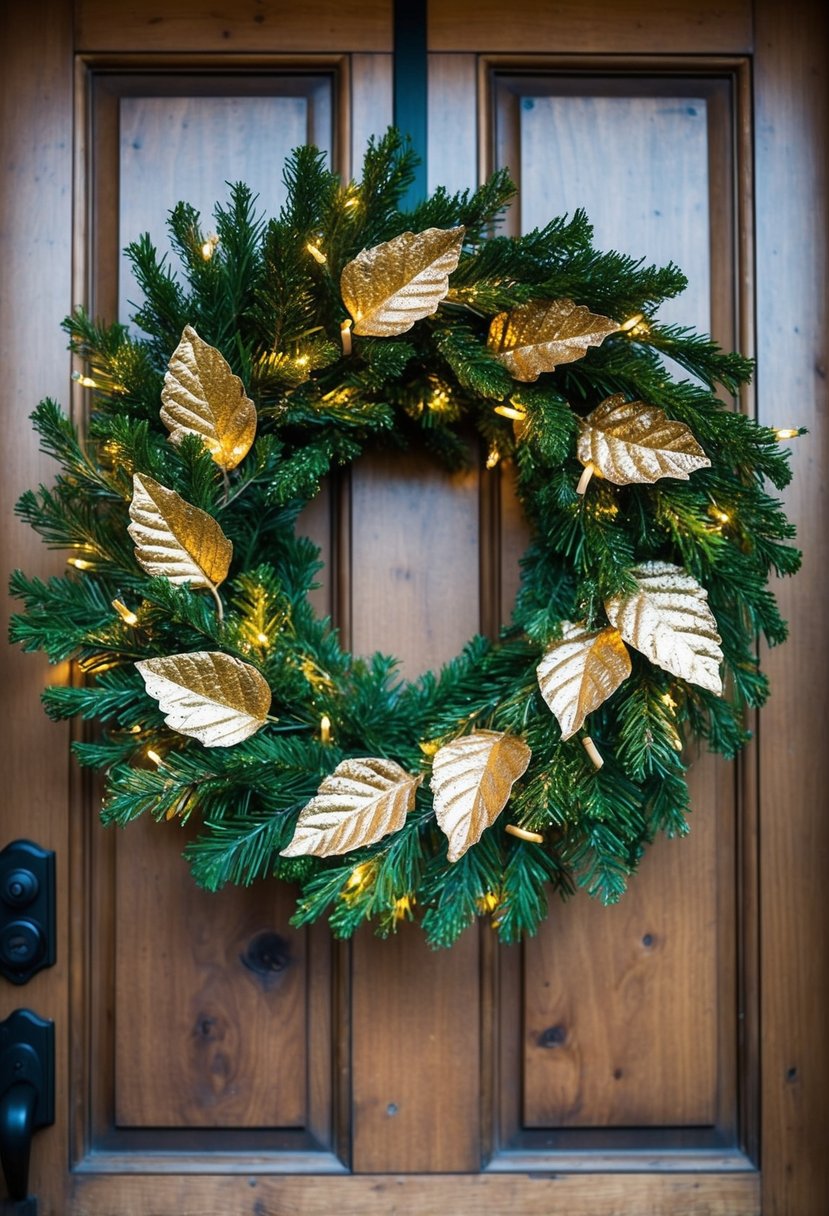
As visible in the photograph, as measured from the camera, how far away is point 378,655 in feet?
2.55

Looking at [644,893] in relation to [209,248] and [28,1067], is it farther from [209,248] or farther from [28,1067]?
[209,248]

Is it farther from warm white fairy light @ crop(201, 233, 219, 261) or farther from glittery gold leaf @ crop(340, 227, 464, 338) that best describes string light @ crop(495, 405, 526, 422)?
warm white fairy light @ crop(201, 233, 219, 261)

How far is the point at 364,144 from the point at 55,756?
2.09 feet

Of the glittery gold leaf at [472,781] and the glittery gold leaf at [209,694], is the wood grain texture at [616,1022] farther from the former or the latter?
the glittery gold leaf at [209,694]

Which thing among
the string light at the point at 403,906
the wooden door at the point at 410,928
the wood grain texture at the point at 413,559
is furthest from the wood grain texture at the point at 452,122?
the string light at the point at 403,906

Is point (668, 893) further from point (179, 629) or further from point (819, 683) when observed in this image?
point (179, 629)

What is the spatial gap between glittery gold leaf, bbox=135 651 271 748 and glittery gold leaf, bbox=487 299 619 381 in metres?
0.33

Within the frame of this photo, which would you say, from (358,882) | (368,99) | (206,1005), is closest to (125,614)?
(358,882)

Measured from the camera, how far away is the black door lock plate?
0.82m

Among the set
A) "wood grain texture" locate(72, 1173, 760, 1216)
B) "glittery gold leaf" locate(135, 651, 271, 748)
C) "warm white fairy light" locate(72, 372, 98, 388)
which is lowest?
"wood grain texture" locate(72, 1173, 760, 1216)

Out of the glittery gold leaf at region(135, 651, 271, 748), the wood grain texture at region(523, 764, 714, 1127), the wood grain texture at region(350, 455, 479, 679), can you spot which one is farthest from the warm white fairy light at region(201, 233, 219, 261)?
the wood grain texture at region(523, 764, 714, 1127)

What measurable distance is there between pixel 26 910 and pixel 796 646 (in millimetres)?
759

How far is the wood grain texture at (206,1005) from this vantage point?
83 centimetres

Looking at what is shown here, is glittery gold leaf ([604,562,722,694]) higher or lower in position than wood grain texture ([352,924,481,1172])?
higher
